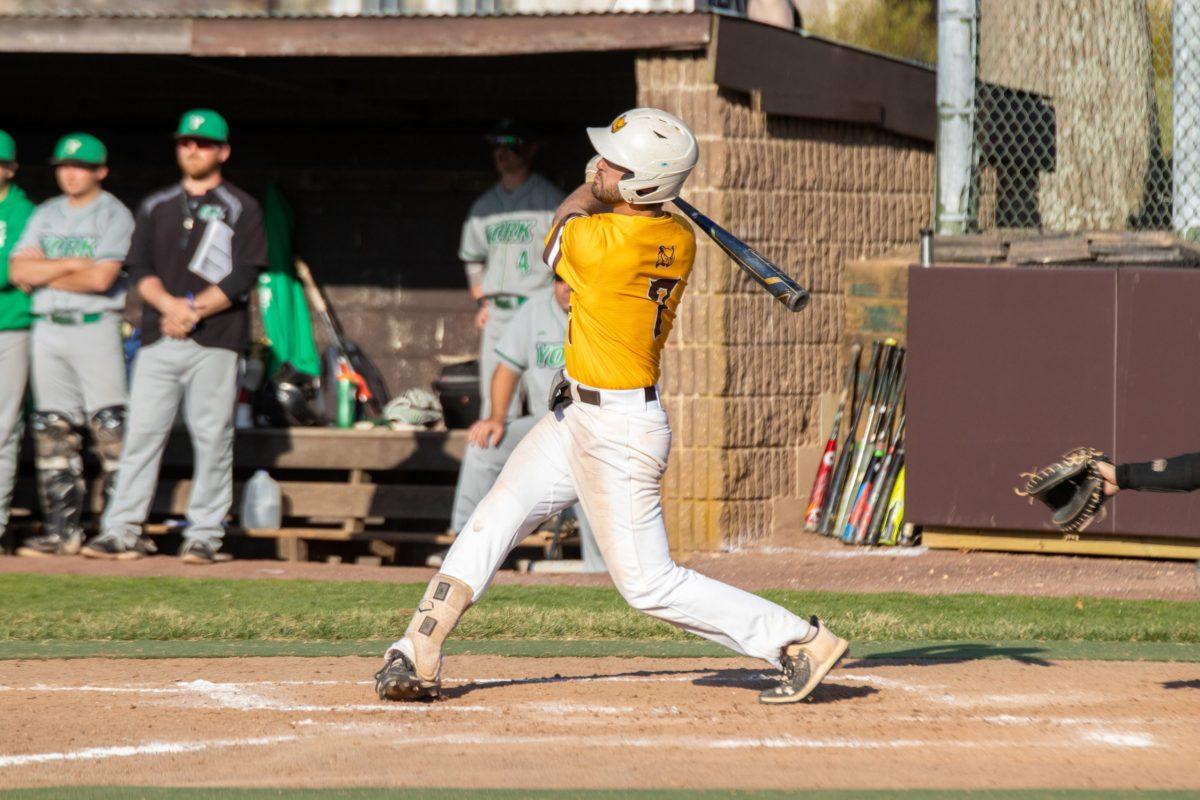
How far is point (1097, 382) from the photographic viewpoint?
9.63 metres

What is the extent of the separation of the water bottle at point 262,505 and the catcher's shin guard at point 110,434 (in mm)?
1291

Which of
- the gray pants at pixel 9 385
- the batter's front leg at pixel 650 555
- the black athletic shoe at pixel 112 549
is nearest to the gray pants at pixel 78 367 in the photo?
the gray pants at pixel 9 385

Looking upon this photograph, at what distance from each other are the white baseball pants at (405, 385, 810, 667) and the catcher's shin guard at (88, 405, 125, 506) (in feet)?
16.7

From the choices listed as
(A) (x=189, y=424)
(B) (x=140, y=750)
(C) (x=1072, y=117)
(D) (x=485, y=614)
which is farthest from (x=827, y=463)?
(B) (x=140, y=750)

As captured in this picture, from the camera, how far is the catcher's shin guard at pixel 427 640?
551 centimetres

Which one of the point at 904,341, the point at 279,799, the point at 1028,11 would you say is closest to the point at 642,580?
the point at 279,799

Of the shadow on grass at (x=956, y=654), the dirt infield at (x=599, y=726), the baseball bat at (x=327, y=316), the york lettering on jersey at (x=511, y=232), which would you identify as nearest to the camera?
the dirt infield at (x=599, y=726)

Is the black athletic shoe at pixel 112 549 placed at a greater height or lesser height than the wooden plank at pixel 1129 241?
lesser

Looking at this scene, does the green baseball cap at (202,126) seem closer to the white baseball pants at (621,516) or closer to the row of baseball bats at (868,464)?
the row of baseball bats at (868,464)

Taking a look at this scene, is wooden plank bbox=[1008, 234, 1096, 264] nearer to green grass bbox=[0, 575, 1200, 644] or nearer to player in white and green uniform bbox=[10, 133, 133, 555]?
green grass bbox=[0, 575, 1200, 644]

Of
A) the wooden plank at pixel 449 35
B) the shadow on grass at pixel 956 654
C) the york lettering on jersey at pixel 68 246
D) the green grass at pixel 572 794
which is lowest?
the shadow on grass at pixel 956 654

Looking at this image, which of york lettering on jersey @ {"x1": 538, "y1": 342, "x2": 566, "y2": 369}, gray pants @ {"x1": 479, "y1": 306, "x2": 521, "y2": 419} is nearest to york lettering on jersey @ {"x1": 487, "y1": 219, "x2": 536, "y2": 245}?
gray pants @ {"x1": 479, "y1": 306, "x2": 521, "y2": 419}

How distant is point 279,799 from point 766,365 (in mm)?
6670

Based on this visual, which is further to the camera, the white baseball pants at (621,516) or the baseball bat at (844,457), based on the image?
the baseball bat at (844,457)
